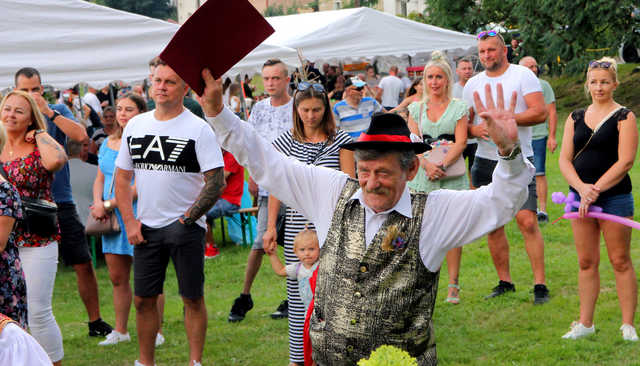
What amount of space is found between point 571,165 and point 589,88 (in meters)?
0.59

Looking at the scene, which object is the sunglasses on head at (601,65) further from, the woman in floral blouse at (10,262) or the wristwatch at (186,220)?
the woman in floral blouse at (10,262)

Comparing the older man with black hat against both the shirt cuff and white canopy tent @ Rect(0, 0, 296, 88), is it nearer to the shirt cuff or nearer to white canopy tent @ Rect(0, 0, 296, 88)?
the shirt cuff

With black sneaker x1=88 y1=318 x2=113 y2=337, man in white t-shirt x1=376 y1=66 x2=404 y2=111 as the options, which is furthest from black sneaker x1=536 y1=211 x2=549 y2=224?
man in white t-shirt x1=376 y1=66 x2=404 y2=111

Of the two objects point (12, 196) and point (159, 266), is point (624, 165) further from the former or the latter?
point (12, 196)

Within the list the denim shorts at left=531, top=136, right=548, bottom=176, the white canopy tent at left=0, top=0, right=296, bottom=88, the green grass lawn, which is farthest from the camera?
the denim shorts at left=531, top=136, right=548, bottom=176

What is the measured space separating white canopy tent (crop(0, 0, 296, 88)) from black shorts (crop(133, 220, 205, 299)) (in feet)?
10.2

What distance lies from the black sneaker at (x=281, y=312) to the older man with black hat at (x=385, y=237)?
12.7 ft

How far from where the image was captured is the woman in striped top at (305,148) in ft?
17.1

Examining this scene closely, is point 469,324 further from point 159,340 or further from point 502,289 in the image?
point 159,340

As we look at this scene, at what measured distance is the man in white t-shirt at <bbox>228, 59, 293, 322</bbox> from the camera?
6.79m

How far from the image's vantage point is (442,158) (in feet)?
21.0

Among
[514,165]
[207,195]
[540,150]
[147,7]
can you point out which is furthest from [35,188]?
[147,7]

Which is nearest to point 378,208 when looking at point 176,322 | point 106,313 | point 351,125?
point 176,322

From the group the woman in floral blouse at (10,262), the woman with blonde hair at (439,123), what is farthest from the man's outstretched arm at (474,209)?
the woman with blonde hair at (439,123)
